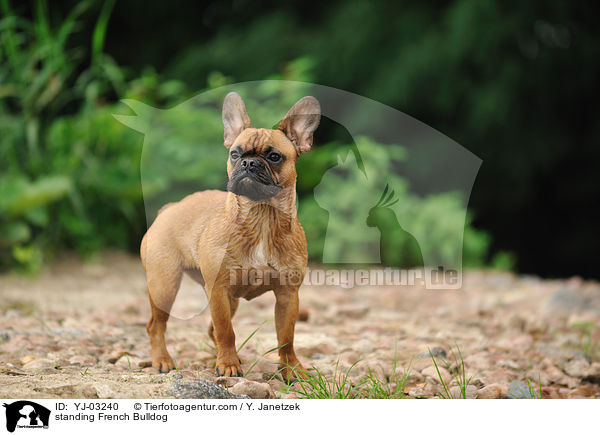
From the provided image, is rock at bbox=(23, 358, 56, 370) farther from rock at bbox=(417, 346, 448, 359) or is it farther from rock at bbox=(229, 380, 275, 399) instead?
rock at bbox=(417, 346, 448, 359)

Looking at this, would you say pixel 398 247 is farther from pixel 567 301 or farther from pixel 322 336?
pixel 322 336

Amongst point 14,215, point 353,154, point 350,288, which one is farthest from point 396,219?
point 14,215

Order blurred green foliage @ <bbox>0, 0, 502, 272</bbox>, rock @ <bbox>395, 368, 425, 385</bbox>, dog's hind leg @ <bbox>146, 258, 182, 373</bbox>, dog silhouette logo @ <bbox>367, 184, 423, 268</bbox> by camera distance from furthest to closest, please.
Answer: dog silhouette logo @ <bbox>367, 184, 423, 268</bbox> < blurred green foliage @ <bbox>0, 0, 502, 272</bbox> < rock @ <bbox>395, 368, 425, 385</bbox> < dog's hind leg @ <bbox>146, 258, 182, 373</bbox>

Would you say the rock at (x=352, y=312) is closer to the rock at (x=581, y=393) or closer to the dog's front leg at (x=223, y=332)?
the rock at (x=581, y=393)

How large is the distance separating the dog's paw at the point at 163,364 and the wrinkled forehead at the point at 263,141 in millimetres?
909

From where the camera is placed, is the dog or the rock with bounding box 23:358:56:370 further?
the rock with bounding box 23:358:56:370

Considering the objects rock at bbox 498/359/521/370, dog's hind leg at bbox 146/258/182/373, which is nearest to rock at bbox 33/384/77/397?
dog's hind leg at bbox 146/258/182/373

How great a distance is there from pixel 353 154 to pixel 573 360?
58.5 inches

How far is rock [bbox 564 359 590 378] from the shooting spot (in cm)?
274

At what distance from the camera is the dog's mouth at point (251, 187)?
81.5 inches

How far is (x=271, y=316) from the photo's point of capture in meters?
3.55

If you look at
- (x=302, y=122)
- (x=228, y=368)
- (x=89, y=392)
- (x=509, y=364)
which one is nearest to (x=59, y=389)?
(x=89, y=392)

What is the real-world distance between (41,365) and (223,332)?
29.9 inches
